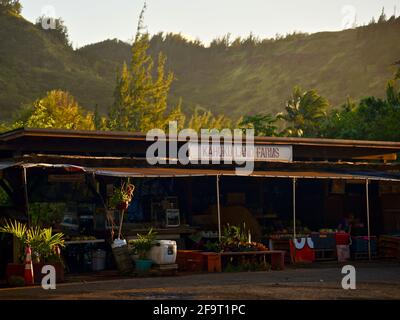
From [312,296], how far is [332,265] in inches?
333

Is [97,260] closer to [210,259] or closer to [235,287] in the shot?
[210,259]

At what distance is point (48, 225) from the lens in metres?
21.1

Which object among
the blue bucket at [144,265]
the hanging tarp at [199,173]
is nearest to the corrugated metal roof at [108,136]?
the hanging tarp at [199,173]

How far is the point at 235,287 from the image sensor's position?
51.2 ft

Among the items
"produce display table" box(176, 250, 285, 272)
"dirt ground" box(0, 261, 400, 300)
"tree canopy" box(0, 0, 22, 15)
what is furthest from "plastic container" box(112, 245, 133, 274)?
"tree canopy" box(0, 0, 22, 15)

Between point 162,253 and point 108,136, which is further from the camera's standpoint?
point 108,136

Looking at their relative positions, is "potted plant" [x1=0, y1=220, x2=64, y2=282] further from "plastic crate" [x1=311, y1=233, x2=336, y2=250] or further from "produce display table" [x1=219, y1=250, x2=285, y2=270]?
"plastic crate" [x1=311, y1=233, x2=336, y2=250]

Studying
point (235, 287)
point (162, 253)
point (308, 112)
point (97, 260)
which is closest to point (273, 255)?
point (162, 253)

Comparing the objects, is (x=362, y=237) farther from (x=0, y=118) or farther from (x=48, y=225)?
(x=0, y=118)

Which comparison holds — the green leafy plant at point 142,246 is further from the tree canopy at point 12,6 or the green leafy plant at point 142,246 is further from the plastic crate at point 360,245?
the tree canopy at point 12,6

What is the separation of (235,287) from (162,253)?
384 centimetres

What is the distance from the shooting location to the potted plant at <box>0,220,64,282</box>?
688 inches

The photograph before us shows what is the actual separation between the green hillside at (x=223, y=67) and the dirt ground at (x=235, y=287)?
203 feet
